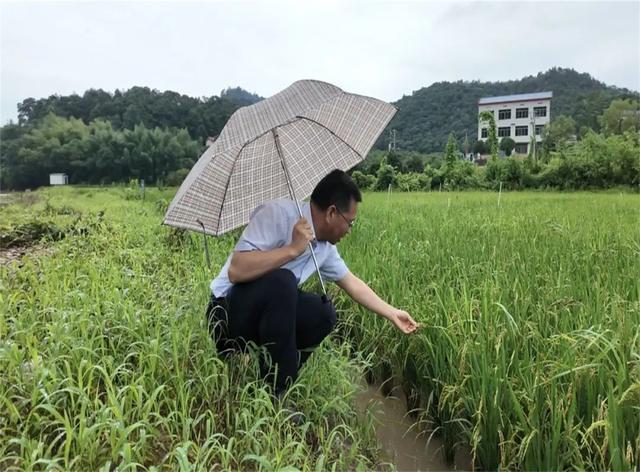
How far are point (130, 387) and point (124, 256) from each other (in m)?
2.91

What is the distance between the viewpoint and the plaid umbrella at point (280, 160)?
81.8 inches

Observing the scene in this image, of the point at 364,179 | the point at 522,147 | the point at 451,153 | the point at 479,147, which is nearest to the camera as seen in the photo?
the point at 364,179

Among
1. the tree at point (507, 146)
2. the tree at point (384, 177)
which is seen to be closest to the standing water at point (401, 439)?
the tree at point (384, 177)

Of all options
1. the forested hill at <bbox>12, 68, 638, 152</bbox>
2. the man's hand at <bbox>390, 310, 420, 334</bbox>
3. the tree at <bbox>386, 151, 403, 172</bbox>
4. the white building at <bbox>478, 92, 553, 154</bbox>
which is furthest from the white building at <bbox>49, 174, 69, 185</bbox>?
the white building at <bbox>478, 92, 553, 154</bbox>

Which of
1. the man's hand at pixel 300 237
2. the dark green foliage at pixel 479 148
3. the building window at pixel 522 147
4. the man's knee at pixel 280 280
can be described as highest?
the building window at pixel 522 147

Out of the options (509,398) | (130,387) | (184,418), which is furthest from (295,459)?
(509,398)

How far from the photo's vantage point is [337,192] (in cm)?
197

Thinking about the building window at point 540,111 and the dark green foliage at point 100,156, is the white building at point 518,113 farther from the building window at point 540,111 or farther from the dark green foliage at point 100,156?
the dark green foliage at point 100,156

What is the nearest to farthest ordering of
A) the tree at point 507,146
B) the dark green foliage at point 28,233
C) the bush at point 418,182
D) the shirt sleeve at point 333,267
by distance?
the shirt sleeve at point 333,267 → the dark green foliage at point 28,233 → the bush at point 418,182 → the tree at point 507,146

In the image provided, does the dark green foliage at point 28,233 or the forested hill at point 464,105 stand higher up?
the forested hill at point 464,105

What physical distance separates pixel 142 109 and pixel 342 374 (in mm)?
39877

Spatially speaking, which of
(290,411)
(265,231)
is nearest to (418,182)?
(265,231)

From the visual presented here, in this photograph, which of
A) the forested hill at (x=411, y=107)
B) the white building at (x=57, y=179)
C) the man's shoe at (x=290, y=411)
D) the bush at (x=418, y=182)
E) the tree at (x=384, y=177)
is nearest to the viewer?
the man's shoe at (x=290, y=411)

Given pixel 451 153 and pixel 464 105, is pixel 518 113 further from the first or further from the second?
pixel 451 153
